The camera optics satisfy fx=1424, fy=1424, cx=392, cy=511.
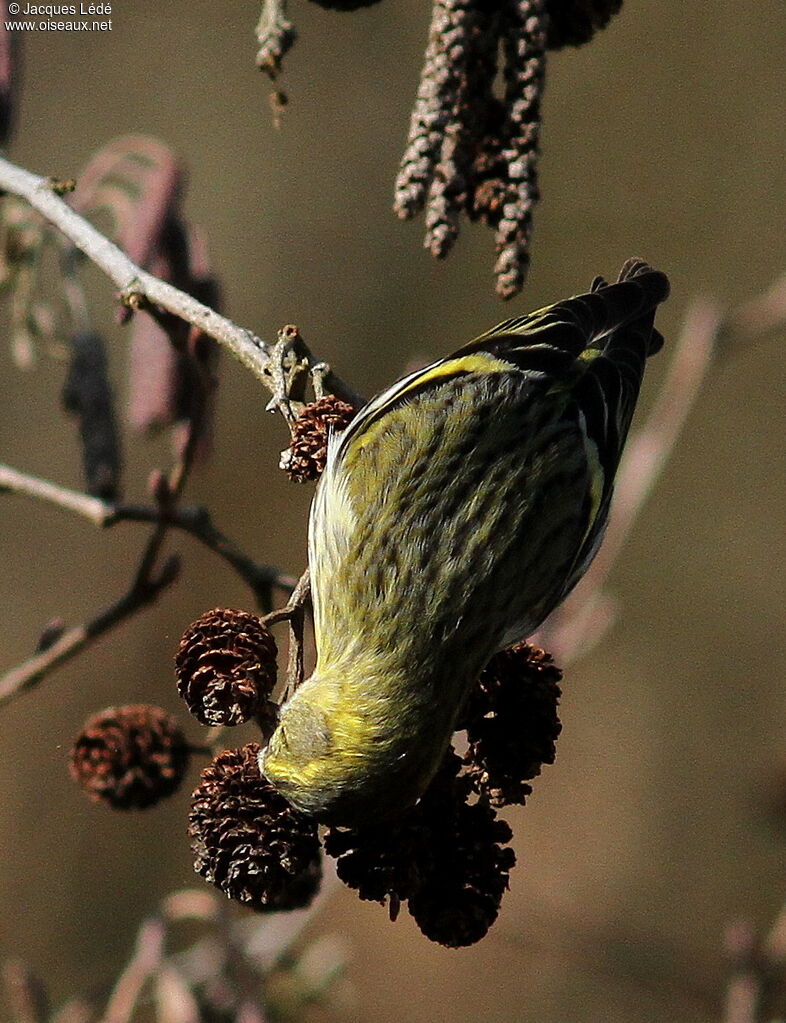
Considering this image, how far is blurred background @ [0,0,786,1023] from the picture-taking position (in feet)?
15.2

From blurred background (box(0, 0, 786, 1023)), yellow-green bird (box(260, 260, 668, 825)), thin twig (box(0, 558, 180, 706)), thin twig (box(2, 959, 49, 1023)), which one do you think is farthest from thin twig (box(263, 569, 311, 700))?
blurred background (box(0, 0, 786, 1023))

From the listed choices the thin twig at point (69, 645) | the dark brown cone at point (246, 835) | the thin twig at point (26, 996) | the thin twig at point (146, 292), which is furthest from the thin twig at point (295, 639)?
the thin twig at point (26, 996)

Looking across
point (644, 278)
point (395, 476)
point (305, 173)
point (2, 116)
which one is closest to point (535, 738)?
point (395, 476)

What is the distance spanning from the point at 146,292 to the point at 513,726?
2.22 ft

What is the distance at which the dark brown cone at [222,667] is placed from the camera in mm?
1504

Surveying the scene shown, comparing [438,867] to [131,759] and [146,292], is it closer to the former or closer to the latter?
[131,759]

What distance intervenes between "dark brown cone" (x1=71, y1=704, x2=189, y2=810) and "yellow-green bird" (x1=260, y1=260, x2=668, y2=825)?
246 millimetres

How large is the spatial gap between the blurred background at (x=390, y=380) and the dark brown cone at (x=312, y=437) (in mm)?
2512

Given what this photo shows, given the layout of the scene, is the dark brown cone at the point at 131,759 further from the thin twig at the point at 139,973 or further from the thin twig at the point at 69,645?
the thin twig at the point at 139,973

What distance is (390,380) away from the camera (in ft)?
16.6

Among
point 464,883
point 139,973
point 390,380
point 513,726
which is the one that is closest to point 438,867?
point 464,883

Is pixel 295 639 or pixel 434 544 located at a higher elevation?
pixel 434 544

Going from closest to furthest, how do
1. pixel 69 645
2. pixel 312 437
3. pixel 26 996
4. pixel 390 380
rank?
pixel 312 437 → pixel 69 645 → pixel 26 996 → pixel 390 380

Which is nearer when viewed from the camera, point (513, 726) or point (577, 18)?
point (513, 726)
